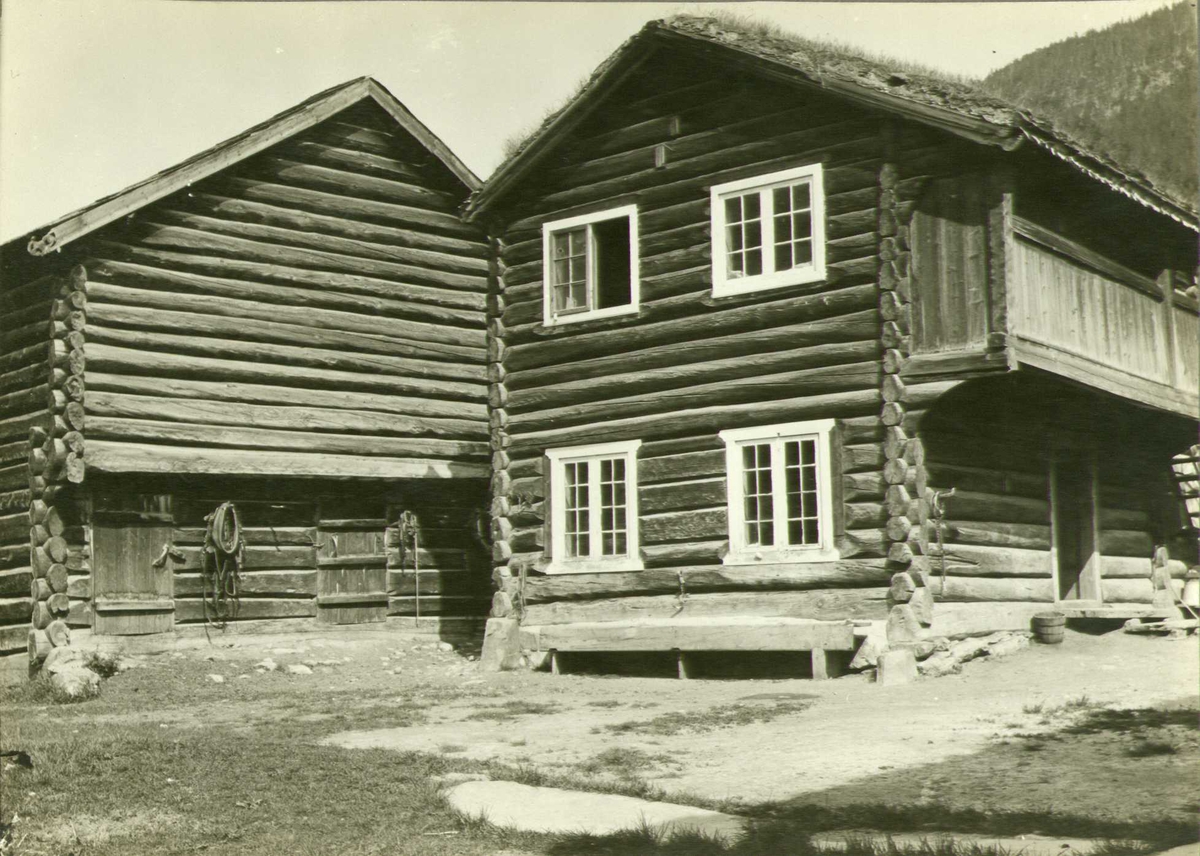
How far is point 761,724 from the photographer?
42.0ft

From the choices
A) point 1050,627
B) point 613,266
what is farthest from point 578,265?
point 1050,627

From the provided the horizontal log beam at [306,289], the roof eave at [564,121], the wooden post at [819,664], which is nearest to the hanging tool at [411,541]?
the horizontal log beam at [306,289]

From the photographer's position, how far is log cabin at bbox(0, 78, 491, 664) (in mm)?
18562

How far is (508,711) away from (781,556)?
423 centimetres

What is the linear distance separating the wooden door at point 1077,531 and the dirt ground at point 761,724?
6.84 feet

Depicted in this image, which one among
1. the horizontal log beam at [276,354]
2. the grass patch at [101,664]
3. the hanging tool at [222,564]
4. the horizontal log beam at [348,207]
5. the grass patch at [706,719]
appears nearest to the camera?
the grass patch at [706,719]

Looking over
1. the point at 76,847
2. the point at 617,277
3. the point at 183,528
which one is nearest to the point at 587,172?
the point at 617,277

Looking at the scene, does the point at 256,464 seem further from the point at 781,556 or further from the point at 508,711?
the point at 781,556

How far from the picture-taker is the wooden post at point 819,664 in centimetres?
1590

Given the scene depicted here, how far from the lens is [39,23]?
9.04 metres

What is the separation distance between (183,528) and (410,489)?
379 centimetres

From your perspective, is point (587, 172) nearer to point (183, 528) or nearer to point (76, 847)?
point (183, 528)

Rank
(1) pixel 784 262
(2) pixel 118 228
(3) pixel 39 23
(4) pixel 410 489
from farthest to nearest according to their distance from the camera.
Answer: (4) pixel 410 489, (2) pixel 118 228, (1) pixel 784 262, (3) pixel 39 23

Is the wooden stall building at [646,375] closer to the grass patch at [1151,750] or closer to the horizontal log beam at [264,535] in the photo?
the horizontal log beam at [264,535]
